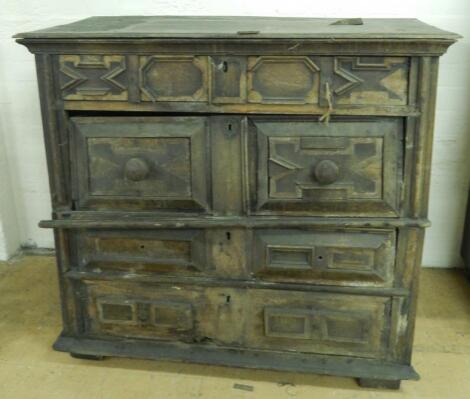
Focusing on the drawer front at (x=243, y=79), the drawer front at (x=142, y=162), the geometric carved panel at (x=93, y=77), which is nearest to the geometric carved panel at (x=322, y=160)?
the drawer front at (x=243, y=79)

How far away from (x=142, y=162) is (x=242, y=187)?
31 cm

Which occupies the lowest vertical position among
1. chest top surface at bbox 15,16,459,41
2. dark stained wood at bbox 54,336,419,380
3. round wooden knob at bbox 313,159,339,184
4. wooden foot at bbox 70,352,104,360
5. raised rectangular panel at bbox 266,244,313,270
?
wooden foot at bbox 70,352,104,360

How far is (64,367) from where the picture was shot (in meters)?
1.87

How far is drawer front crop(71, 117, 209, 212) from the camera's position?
1.61m

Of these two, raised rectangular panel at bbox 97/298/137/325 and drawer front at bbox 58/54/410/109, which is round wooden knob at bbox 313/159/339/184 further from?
raised rectangular panel at bbox 97/298/137/325

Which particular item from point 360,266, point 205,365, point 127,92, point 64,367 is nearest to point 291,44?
point 127,92

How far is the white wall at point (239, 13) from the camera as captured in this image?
217 cm

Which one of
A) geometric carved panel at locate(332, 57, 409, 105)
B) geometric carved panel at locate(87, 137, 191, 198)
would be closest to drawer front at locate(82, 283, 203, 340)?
geometric carved panel at locate(87, 137, 191, 198)

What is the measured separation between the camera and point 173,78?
1557 millimetres

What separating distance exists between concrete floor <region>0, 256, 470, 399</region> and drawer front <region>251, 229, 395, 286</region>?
0.37m

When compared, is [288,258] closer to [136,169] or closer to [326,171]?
[326,171]

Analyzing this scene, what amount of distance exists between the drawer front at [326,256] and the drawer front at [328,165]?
0.08 metres

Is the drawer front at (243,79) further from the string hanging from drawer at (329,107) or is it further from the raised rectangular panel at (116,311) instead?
the raised rectangular panel at (116,311)

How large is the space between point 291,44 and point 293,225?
20.5 inches
